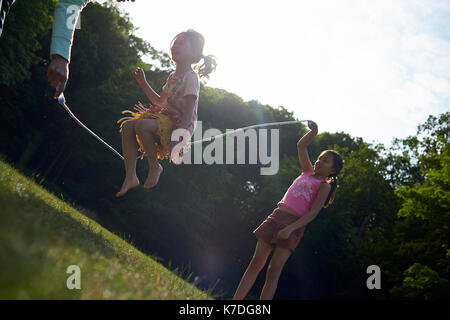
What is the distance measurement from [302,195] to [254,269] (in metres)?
0.94

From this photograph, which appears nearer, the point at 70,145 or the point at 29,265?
the point at 29,265

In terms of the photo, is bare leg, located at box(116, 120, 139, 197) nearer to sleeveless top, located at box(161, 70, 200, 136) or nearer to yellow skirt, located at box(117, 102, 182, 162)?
yellow skirt, located at box(117, 102, 182, 162)

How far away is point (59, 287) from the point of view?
5.66 feet

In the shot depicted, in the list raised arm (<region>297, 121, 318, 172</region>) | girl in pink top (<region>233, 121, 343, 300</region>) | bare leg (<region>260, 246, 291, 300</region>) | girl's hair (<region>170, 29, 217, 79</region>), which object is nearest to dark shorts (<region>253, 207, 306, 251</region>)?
girl in pink top (<region>233, 121, 343, 300</region>)

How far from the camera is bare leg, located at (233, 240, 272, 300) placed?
4.00 meters

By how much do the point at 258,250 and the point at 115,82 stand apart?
27.1 m

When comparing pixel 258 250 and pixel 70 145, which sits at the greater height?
pixel 70 145

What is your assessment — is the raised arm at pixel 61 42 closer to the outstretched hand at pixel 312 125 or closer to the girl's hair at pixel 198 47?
the girl's hair at pixel 198 47

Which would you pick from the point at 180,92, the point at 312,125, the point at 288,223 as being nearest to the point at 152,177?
the point at 180,92

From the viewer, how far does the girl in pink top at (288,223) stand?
395 cm

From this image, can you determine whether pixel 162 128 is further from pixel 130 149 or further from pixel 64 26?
pixel 64 26

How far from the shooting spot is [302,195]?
4281 mm
